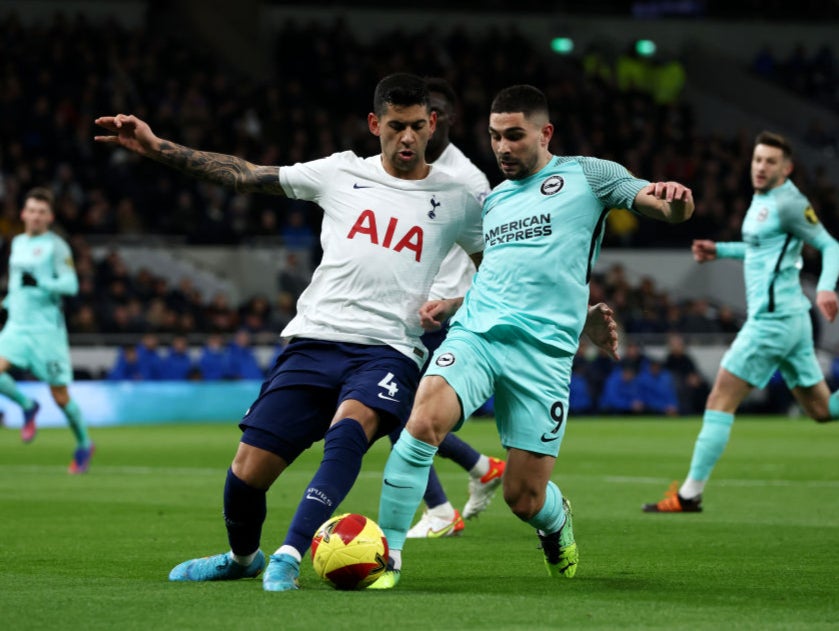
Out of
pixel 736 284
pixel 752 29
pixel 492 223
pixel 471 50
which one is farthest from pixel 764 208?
pixel 752 29

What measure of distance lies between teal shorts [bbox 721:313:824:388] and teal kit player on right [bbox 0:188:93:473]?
6501 millimetres

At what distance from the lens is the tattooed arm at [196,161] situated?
278 inches

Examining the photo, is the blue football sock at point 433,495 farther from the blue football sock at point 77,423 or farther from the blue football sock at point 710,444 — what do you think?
the blue football sock at point 77,423

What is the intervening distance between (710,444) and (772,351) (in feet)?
2.77

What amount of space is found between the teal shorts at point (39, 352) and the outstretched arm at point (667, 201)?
31.0ft

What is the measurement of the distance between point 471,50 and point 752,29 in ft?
30.9

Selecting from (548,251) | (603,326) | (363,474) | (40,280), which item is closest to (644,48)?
(40,280)

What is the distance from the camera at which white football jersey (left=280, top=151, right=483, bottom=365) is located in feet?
23.4

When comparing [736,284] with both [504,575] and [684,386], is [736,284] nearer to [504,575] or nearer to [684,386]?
[684,386]

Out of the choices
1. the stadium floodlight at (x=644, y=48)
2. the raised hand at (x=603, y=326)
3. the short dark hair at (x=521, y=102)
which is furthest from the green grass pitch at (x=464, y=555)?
the stadium floodlight at (x=644, y=48)

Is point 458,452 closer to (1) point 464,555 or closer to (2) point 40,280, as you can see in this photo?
(1) point 464,555

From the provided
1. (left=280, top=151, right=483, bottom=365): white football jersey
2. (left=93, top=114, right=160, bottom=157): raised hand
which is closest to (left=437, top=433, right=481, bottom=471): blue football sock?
(left=280, top=151, right=483, bottom=365): white football jersey

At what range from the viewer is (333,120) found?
109 ft

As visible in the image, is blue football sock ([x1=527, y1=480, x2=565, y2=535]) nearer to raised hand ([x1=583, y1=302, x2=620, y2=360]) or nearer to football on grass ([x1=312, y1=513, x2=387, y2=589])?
raised hand ([x1=583, y1=302, x2=620, y2=360])
